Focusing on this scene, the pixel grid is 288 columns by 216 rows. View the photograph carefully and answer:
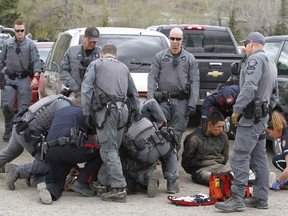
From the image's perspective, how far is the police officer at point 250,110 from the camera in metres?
6.79

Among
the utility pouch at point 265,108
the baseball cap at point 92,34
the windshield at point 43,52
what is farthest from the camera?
the windshield at point 43,52

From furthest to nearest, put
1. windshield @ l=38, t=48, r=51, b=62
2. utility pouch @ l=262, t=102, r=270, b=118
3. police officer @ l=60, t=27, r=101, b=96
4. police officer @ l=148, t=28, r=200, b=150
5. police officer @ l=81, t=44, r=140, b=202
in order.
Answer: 1. windshield @ l=38, t=48, r=51, b=62
2. police officer @ l=60, t=27, r=101, b=96
3. police officer @ l=148, t=28, r=200, b=150
4. police officer @ l=81, t=44, r=140, b=202
5. utility pouch @ l=262, t=102, r=270, b=118

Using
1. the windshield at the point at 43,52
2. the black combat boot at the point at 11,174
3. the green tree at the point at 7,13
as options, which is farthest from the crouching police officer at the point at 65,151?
the green tree at the point at 7,13

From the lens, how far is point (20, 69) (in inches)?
415

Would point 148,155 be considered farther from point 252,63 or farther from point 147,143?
point 252,63

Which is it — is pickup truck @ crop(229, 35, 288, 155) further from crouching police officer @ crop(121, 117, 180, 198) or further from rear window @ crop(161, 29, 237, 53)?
rear window @ crop(161, 29, 237, 53)

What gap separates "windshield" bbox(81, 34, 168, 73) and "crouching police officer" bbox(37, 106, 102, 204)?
2.83 metres

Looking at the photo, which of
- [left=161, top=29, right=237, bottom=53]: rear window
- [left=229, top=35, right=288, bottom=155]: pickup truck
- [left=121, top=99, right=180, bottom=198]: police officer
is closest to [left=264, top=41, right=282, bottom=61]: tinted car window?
[left=229, top=35, right=288, bottom=155]: pickup truck

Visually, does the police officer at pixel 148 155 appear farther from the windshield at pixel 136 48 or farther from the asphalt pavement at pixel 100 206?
the windshield at pixel 136 48

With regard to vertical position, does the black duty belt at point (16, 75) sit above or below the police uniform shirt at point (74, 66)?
below

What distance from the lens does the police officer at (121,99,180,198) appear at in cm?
751

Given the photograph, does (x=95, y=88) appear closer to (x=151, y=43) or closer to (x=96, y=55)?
(x=96, y=55)

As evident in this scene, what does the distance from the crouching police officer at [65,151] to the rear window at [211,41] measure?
6.48 metres

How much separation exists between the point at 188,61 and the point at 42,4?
60.4m
